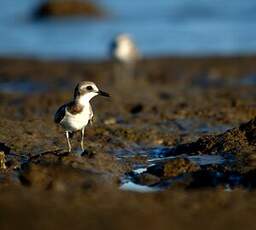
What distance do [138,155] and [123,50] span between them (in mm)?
10197

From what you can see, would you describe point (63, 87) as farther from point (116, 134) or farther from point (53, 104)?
point (116, 134)

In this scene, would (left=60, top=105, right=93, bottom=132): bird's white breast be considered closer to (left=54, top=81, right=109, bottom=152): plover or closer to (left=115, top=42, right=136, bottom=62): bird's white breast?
(left=54, top=81, right=109, bottom=152): plover

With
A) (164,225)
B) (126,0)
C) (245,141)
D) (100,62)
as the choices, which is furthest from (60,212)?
(126,0)

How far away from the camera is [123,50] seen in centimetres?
2025

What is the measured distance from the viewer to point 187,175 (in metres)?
8.42

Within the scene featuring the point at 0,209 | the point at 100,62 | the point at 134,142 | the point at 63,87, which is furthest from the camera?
the point at 100,62

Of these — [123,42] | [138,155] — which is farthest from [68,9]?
[138,155]

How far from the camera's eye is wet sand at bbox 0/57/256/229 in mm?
6277

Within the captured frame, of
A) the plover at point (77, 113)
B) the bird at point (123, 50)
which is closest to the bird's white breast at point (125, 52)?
the bird at point (123, 50)

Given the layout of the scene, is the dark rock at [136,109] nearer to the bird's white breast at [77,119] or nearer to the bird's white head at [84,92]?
the bird's white head at [84,92]

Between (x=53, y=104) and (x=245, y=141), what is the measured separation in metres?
5.76

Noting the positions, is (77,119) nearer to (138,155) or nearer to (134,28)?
(138,155)

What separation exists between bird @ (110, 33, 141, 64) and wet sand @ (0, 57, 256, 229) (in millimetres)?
659

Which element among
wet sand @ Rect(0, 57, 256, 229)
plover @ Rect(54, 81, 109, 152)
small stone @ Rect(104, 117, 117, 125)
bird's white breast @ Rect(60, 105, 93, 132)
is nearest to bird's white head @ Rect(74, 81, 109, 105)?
plover @ Rect(54, 81, 109, 152)
